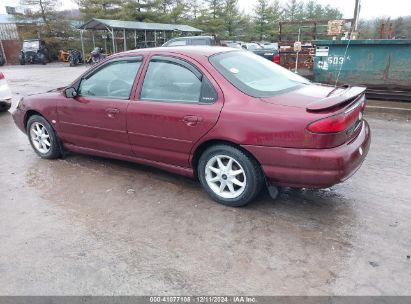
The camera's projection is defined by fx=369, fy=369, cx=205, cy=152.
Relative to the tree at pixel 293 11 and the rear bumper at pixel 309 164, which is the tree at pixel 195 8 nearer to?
the tree at pixel 293 11

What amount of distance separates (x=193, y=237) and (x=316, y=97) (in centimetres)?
171

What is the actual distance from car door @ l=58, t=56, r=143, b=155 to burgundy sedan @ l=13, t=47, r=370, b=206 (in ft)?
0.04

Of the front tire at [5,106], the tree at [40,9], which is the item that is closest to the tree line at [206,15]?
the tree at [40,9]

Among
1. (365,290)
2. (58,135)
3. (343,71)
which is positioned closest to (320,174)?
(365,290)

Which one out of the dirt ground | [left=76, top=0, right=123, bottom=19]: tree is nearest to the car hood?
the dirt ground

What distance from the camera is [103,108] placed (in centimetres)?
429

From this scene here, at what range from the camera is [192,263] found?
2840 millimetres

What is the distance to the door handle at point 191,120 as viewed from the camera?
358cm

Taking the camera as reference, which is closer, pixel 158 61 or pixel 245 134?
pixel 245 134

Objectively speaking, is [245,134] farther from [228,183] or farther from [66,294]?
[66,294]

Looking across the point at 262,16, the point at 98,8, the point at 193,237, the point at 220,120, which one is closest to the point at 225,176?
the point at 220,120

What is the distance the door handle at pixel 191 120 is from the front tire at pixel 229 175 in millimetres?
296

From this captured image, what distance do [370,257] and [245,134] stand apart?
55.8 inches

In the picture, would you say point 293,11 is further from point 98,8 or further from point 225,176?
point 225,176
